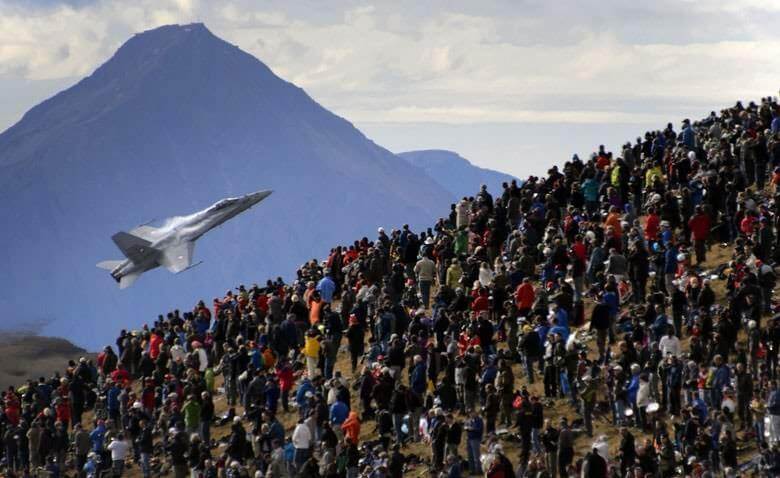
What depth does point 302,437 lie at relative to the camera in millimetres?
29984

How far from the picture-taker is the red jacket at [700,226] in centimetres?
3575

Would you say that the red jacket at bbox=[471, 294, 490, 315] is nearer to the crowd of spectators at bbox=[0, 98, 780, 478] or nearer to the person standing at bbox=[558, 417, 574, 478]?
the crowd of spectators at bbox=[0, 98, 780, 478]

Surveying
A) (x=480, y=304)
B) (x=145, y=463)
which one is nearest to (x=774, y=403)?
(x=480, y=304)

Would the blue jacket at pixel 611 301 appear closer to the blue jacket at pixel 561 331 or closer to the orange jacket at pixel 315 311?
the blue jacket at pixel 561 331

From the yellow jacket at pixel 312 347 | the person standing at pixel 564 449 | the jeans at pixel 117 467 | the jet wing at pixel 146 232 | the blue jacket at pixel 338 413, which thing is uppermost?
the jet wing at pixel 146 232

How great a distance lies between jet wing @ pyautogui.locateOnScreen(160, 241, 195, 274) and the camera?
55.2 m

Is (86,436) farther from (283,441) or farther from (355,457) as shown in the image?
(355,457)

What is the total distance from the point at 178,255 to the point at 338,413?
26.4 meters

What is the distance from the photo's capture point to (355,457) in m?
28.9

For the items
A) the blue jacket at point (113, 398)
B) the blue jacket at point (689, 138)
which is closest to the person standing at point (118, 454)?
the blue jacket at point (113, 398)

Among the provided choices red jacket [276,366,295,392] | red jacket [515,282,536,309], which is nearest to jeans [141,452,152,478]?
red jacket [276,366,295,392]

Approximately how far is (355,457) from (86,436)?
419 inches

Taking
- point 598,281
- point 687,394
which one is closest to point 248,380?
point 598,281

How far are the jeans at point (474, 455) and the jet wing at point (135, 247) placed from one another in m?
29.6
